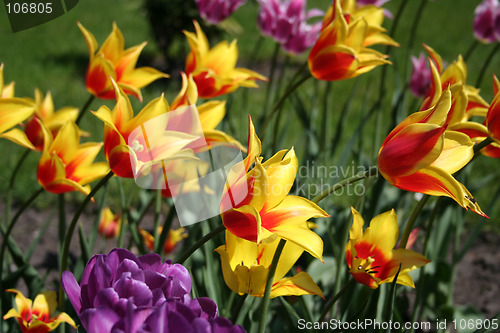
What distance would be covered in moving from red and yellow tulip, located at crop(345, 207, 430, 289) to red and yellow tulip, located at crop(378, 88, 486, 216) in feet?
0.53

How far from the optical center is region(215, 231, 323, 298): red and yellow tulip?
716 mm

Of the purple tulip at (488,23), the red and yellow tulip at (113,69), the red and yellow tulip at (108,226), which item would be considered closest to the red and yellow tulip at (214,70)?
the red and yellow tulip at (113,69)

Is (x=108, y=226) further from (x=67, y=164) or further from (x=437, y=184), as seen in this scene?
(x=437, y=184)

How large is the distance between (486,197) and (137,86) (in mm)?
1978

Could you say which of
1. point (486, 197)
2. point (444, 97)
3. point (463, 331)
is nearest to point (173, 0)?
point (486, 197)

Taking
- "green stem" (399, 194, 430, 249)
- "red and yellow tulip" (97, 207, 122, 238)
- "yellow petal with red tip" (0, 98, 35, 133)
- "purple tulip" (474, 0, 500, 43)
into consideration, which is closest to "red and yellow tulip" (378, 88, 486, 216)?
"green stem" (399, 194, 430, 249)

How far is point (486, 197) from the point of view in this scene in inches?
97.0

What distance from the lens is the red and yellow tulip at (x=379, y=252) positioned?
2.67ft

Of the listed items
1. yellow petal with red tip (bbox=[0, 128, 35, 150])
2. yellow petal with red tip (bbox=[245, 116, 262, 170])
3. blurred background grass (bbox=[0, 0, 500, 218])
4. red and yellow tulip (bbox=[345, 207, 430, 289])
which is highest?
yellow petal with red tip (bbox=[245, 116, 262, 170])

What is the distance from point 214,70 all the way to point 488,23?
1.07 m

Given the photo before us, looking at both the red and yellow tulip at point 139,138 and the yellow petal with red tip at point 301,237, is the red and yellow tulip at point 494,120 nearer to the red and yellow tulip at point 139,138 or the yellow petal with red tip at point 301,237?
the yellow petal with red tip at point 301,237

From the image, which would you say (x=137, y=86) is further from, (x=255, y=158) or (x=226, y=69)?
(x=255, y=158)

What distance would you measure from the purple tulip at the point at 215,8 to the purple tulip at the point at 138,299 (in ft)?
3.81

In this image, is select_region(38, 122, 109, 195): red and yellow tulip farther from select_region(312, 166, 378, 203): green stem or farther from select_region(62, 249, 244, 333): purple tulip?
select_region(312, 166, 378, 203): green stem
